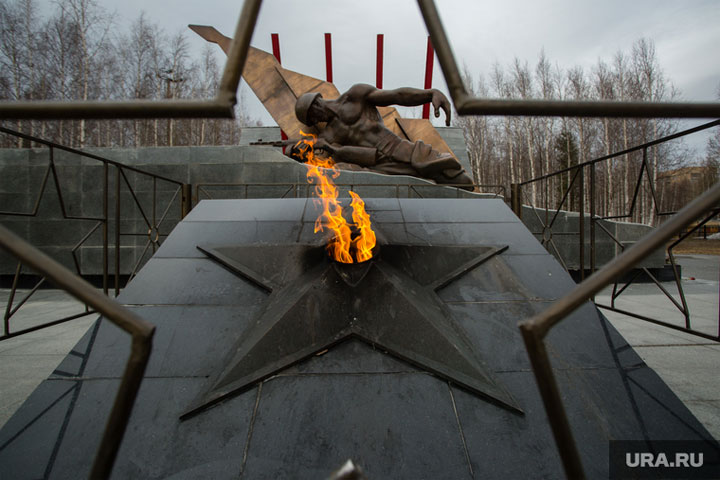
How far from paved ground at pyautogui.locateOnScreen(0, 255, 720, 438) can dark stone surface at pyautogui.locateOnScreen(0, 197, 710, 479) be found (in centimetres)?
99

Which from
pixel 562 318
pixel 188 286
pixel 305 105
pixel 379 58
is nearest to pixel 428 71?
pixel 379 58

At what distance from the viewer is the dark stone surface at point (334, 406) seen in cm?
172

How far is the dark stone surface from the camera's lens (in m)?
1.72

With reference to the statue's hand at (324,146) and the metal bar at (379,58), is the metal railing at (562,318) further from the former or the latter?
the metal bar at (379,58)

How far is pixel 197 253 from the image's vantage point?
3070mm

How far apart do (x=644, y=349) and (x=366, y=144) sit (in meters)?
5.82

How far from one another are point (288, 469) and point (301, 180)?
730 centimetres

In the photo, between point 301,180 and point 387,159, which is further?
point 301,180

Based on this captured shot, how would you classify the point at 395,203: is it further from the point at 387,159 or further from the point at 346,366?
the point at 387,159

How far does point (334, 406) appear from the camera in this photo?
75.9 inches

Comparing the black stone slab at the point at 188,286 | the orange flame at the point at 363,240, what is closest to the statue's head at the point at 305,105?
the orange flame at the point at 363,240

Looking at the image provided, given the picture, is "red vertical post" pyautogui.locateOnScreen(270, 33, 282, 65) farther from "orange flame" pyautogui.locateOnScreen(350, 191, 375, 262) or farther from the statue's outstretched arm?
"orange flame" pyautogui.locateOnScreen(350, 191, 375, 262)

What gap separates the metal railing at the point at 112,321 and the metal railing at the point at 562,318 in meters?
0.93

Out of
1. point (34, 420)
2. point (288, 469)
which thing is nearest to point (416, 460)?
point (288, 469)
